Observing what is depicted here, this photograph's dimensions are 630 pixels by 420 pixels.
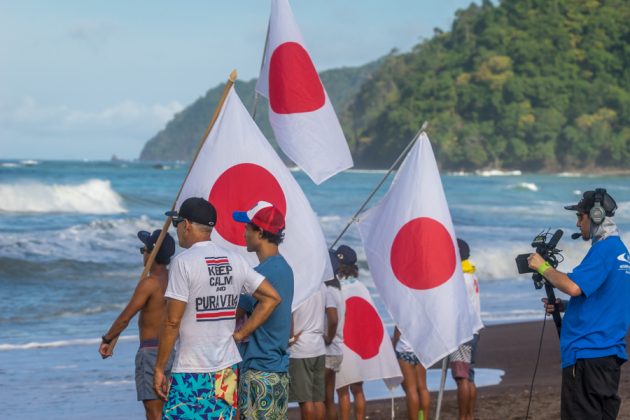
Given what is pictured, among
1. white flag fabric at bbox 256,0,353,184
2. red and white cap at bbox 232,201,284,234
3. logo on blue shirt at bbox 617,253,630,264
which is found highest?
white flag fabric at bbox 256,0,353,184

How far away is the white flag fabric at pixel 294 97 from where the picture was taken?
23.0ft

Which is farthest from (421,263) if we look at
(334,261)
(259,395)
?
(259,395)

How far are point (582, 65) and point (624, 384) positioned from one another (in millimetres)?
116062

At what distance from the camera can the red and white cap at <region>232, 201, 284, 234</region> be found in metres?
5.24

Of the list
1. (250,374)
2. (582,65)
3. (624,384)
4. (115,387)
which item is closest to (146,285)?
(250,374)

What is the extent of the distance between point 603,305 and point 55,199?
39.1m

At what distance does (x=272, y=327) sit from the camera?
209 inches

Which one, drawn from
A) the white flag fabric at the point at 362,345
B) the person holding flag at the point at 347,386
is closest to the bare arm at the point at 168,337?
the person holding flag at the point at 347,386

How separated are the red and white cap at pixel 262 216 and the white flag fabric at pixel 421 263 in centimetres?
208

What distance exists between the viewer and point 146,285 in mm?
5469

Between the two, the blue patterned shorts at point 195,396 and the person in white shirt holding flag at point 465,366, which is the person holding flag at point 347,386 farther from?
the blue patterned shorts at point 195,396

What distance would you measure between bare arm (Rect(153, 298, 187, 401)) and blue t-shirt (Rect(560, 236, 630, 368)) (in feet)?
6.31

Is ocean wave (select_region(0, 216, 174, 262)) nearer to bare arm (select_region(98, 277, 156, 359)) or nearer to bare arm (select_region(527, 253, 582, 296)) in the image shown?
bare arm (select_region(98, 277, 156, 359))

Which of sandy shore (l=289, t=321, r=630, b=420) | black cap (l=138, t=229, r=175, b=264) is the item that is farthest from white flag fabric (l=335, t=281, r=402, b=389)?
black cap (l=138, t=229, r=175, b=264)
